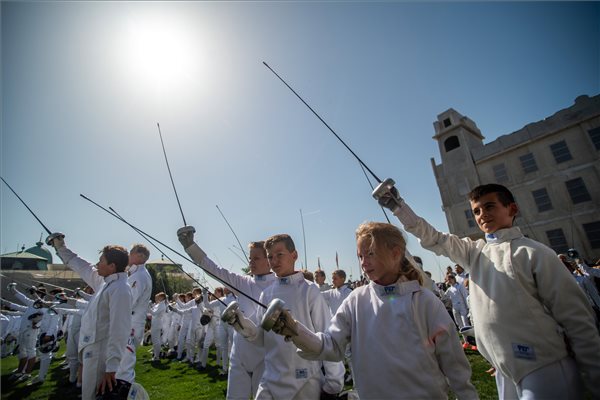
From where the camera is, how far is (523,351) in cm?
212

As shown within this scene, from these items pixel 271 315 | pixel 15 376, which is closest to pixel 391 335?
pixel 271 315

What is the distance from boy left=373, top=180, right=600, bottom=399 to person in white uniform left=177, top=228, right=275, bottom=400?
2.27 m

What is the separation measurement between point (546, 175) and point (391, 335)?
32188 millimetres

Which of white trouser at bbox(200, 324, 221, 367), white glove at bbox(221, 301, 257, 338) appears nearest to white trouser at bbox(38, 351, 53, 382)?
white trouser at bbox(200, 324, 221, 367)

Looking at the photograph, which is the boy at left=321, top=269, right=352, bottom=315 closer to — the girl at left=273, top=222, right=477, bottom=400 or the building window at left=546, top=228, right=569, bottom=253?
the girl at left=273, top=222, right=477, bottom=400

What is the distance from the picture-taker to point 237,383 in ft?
10.8

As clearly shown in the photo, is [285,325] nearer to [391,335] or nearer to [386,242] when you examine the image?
[391,335]

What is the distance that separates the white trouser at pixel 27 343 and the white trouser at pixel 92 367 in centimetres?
943

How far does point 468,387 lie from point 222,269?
3.08m

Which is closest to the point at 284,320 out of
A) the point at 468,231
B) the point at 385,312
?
the point at 385,312

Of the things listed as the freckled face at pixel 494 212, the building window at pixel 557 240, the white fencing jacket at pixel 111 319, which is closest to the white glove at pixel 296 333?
the freckled face at pixel 494 212

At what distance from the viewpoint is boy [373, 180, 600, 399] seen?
197cm

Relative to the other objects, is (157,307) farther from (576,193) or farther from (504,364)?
(576,193)

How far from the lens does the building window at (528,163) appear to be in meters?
26.6
